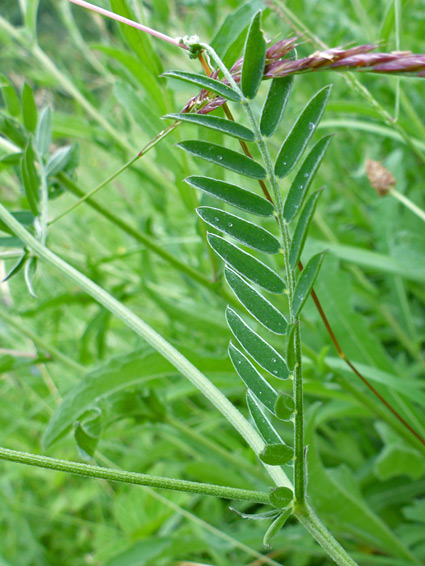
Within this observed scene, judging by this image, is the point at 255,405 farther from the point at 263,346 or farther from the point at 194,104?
the point at 194,104

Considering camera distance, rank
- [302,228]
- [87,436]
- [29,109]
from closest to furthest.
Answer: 1. [302,228]
2. [87,436]
3. [29,109]

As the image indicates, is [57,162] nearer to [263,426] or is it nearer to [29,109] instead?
[29,109]

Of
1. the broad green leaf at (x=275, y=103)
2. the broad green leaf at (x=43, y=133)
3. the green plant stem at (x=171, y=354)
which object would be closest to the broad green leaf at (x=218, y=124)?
the broad green leaf at (x=275, y=103)

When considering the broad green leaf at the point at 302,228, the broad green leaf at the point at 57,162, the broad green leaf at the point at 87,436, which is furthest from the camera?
the broad green leaf at the point at 57,162

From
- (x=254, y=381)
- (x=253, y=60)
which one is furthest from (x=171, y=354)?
(x=253, y=60)

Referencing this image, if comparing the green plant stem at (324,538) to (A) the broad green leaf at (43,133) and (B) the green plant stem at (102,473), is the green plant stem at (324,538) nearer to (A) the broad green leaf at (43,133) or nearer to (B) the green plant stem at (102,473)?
(B) the green plant stem at (102,473)

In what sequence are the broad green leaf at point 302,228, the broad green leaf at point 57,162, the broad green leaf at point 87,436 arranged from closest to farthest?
the broad green leaf at point 302,228 < the broad green leaf at point 87,436 < the broad green leaf at point 57,162
